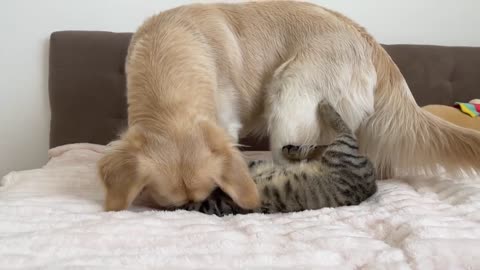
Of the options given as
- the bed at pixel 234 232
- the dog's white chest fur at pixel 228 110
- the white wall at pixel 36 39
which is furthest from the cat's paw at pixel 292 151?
the white wall at pixel 36 39

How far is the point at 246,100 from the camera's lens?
193 centimetres

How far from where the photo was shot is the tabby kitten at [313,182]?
4.90 feet

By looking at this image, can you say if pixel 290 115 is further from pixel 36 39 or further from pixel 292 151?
pixel 36 39

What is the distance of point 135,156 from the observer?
139 cm

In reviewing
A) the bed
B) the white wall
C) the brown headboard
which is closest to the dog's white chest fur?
the bed

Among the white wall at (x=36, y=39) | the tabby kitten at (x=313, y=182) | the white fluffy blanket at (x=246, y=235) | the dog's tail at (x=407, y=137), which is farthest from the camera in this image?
the white wall at (x=36, y=39)

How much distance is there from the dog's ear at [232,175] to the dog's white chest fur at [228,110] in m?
0.35

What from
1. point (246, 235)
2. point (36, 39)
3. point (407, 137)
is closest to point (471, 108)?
point (407, 137)

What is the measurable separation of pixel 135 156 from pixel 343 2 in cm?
197

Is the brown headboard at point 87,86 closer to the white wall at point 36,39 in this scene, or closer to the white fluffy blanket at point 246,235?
the white wall at point 36,39

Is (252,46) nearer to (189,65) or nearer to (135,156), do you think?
(189,65)

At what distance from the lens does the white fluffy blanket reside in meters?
0.99

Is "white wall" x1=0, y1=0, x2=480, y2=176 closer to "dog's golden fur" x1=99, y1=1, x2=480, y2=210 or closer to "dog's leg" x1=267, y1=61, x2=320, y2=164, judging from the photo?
"dog's golden fur" x1=99, y1=1, x2=480, y2=210

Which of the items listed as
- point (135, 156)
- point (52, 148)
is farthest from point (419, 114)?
point (52, 148)
